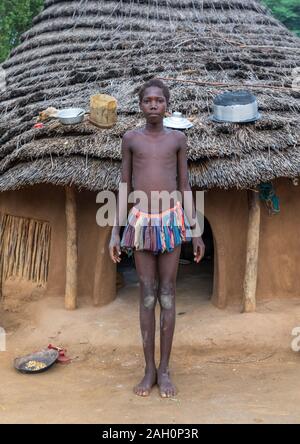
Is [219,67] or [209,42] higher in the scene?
[209,42]

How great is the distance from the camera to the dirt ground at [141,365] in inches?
152

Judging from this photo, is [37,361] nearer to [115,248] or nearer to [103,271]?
[103,271]

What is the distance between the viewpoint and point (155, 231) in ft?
12.9

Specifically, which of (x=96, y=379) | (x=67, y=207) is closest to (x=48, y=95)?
(x=67, y=207)

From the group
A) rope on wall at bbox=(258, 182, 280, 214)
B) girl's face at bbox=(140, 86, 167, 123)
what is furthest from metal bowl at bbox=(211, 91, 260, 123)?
girl's face at bbox=(140, 86, 167, 123)

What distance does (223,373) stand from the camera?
4.75 meters

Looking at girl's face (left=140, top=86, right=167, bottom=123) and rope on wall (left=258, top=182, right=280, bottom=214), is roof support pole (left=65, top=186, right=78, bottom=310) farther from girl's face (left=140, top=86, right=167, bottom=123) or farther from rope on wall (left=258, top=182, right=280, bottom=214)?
girl's face (left=140, top=86, right=167, bottom=123)

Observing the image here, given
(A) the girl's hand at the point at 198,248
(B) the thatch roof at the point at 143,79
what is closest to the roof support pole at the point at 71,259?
(B) the thatch roof at the point at 143,79

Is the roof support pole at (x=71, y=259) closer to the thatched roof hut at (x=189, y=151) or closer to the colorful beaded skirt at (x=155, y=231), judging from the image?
the thatched roof hut at (x=189, y=151)

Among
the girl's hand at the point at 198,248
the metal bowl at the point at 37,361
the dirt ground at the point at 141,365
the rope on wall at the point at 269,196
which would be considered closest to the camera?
the dirt ground at the point at 141,365

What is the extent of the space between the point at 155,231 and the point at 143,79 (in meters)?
3.59

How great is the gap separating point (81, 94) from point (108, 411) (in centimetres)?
441

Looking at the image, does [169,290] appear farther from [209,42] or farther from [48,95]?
[209,42]

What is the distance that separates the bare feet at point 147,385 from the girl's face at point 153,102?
1.94 meters
